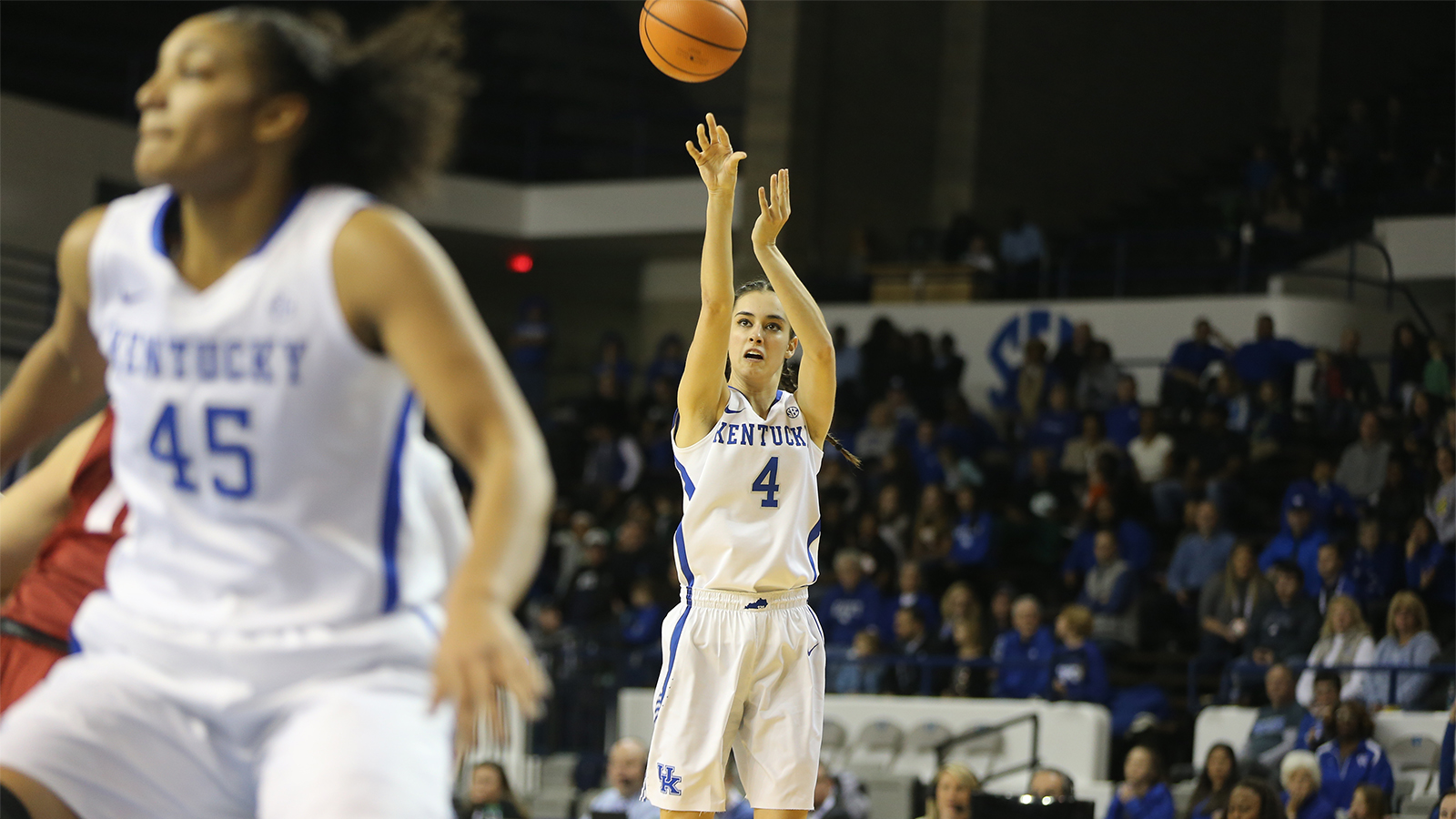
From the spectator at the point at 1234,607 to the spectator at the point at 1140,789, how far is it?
245 centimetres

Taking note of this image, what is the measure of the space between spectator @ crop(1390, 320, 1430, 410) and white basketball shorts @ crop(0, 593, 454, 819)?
1395 centimetres

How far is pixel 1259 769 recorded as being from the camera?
384 inches

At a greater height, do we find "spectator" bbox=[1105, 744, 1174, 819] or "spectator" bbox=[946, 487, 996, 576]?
"spectator" bbox=[946, 487, 996, 576]

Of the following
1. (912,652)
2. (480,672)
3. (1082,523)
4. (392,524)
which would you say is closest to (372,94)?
(392,524)

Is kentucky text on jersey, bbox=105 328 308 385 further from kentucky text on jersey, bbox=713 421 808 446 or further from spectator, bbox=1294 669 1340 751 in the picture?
spectator, bbox=1294 669 1340 751

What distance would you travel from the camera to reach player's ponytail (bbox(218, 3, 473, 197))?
2891 mm

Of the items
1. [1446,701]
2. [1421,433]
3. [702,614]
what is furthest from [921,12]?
[702,614]

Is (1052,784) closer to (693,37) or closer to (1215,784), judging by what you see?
(1215,784)

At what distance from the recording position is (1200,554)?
13.5 m

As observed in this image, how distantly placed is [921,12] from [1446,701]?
13.2 meters

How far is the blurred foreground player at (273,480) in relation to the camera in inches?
105

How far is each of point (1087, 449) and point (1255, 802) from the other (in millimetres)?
7034

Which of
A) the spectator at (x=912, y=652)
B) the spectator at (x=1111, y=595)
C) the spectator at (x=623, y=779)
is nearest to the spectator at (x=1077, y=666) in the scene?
the spectator at (x=1111, y=595)

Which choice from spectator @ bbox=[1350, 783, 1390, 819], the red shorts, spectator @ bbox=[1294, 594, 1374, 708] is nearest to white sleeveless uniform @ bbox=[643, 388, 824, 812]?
the red shorts
